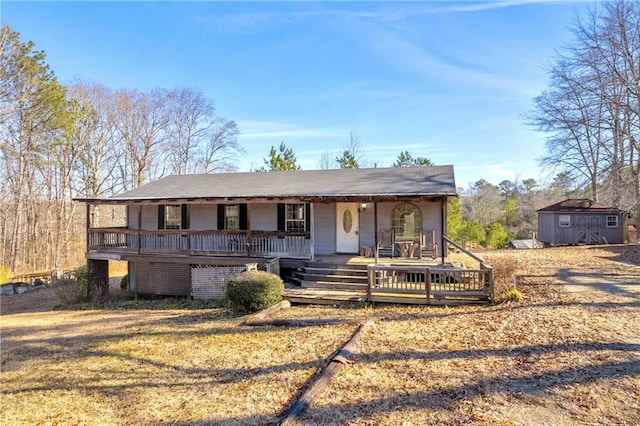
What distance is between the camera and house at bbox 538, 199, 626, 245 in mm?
23531

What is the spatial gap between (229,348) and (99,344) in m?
3.47

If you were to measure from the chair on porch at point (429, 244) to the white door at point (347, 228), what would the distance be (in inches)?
99.9

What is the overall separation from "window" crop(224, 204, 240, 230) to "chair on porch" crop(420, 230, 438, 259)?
7.54 meters

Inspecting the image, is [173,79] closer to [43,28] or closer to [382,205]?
[43,28]

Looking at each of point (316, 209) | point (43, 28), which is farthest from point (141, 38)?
point (316, 209)

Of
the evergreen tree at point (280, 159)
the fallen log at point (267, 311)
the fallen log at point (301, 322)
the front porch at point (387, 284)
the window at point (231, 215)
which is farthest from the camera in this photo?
the evergreen tree at point (280, 159)

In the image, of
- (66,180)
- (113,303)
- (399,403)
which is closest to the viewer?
(399,403)

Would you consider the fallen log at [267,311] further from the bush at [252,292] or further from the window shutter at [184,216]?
the window shutter at [184,216]

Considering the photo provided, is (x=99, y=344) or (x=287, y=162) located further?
(x=287, y=162)

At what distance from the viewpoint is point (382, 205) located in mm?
14320

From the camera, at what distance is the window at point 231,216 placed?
14977 mm

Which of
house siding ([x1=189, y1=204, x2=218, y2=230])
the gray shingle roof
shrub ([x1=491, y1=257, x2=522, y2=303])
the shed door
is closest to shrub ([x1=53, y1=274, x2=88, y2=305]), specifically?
the gray shingle roof

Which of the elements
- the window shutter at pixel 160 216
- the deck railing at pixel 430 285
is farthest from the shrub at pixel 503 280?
the window shutter at pixel 160 216

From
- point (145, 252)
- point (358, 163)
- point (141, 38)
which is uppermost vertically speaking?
point (141, 38)
